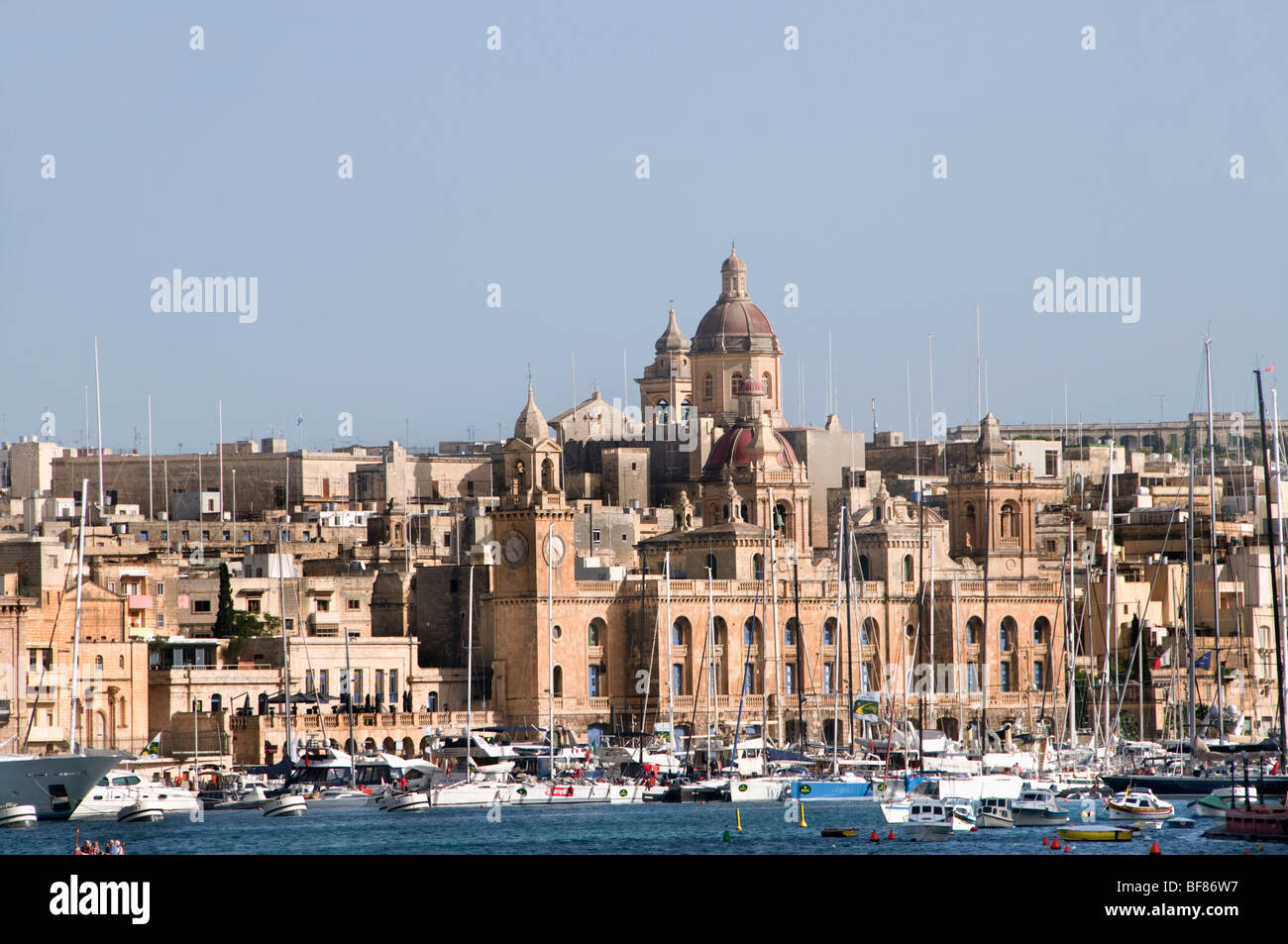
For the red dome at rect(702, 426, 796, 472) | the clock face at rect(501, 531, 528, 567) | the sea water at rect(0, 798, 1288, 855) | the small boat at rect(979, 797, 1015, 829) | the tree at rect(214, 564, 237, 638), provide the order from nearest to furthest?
1. the sea water at rect(0, 798, 1288, 855)
2. the small boat at rect(979, 797, 1015, 829)
3. the clock face at rect(501, 531, 528, 567)
4. the tree at rect(214, 564, 237, 638)
5. the red dome at rect(702, 426, 796, 472)

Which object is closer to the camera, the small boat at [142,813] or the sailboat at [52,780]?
the sailboat at [52,780]

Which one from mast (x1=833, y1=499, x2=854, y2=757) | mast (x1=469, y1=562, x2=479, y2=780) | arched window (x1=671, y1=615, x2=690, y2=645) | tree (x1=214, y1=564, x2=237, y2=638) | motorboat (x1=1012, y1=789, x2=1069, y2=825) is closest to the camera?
motorboat (x1=1012, y1=789, x2=1069, y2=825)

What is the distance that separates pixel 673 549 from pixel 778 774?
22065 millimetres

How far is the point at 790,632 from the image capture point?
313ft

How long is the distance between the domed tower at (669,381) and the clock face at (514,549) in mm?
32760

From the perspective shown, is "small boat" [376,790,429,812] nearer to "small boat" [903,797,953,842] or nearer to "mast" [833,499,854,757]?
"mast" [833,499,854,757]

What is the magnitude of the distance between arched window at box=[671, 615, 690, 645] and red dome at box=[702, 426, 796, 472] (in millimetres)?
12154

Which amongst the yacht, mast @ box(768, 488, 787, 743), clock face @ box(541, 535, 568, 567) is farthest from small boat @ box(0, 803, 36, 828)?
clock face @ box(541, 535, 568, 567)

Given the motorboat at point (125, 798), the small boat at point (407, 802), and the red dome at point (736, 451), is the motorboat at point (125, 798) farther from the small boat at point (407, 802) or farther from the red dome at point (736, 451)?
the red dome at point (736, 451)

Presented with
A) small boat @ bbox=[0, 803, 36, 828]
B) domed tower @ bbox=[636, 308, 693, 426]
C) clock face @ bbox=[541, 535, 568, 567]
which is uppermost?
domed tower @ bbox=[636, 308, 693, 426]

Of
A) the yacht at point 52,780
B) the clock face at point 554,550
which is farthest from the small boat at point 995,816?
the clock face at point 554,550

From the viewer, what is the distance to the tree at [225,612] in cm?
9019

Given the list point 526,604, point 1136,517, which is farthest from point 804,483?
point 1136,517

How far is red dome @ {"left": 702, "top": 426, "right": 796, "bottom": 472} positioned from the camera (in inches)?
4077
